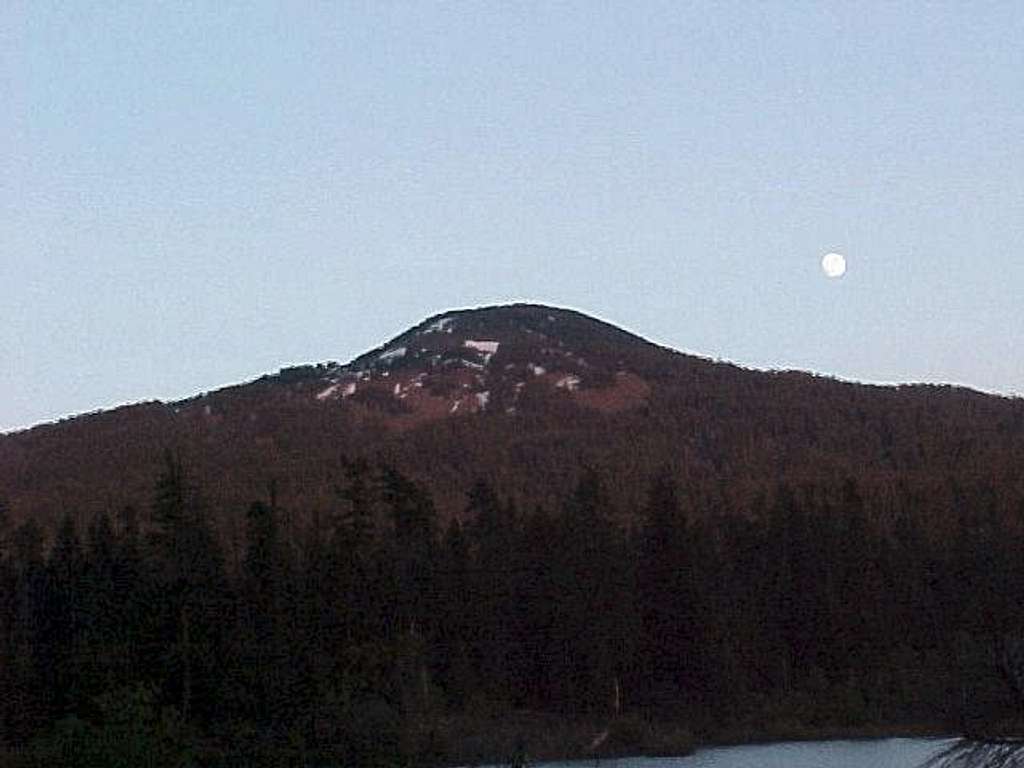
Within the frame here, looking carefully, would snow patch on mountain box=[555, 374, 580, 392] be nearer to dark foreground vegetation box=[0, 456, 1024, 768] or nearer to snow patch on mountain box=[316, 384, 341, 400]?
snow patch on mountain box=[316, 384, 341, 400]

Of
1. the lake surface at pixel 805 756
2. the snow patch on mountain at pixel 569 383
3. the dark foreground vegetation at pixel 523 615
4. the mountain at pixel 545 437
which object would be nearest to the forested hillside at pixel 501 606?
the dark foreground vegetation at pixel 523 615

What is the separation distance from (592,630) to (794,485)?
45.4m

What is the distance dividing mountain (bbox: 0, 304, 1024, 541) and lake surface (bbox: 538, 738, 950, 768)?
27201mm

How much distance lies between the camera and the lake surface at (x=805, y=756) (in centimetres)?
4453

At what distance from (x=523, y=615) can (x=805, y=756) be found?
54.1ft

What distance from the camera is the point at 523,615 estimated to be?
6244 cm

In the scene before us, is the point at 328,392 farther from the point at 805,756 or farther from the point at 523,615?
the point at 805,756

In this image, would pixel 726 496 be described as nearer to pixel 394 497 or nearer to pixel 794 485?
pixel 794 485

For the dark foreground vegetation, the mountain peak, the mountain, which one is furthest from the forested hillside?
the mountain peak

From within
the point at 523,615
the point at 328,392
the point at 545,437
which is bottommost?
the point at 523,615

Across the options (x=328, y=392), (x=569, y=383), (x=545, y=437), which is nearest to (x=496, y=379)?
(x=569, y=383)

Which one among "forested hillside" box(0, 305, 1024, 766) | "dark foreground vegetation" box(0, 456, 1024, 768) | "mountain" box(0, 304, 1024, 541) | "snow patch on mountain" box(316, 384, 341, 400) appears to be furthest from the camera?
"snow patch on mountain" box(316, 384, 341, 400)

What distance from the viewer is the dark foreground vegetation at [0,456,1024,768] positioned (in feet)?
132

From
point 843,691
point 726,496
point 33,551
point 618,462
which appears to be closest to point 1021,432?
point 618,462
